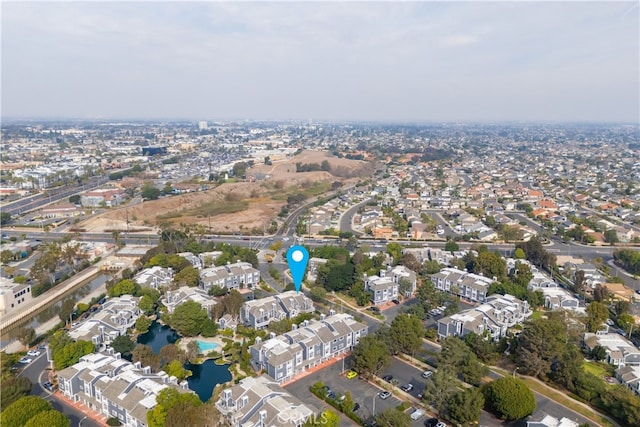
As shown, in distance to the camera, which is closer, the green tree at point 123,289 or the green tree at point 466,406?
the green tree at point 466,406

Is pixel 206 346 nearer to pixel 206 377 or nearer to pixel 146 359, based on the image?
pixel 206 377

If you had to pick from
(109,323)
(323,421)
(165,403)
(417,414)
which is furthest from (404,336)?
(109,323)

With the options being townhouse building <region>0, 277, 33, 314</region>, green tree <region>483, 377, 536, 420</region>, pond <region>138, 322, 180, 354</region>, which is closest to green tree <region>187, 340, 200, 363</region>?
pond <region>138, 322, 180, 354</region>

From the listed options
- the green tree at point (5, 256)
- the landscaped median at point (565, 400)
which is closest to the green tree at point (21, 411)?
the landscaped median at point (565, 400)

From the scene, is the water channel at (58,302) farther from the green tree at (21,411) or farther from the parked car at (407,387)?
Result: the parked car at (407,387)

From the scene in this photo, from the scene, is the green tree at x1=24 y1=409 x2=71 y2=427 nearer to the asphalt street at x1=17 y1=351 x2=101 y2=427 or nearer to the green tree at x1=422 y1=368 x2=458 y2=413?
the asphalt street at x1=17 y1=351 x2=101 y2=427

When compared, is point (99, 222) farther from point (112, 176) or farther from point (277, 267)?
point (112, 176)

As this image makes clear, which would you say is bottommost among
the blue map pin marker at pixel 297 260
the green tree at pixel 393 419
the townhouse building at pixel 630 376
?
the townhouse building at pixel 630 376
